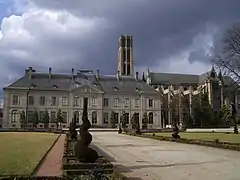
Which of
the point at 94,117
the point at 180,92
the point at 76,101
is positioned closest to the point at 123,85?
the point at 94,117

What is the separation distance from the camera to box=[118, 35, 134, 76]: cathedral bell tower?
121m

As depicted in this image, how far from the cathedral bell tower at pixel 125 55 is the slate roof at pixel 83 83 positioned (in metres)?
29.8

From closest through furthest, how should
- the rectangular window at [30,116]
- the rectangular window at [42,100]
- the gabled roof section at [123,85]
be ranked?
the rectangular window at [30,116]
the rectangular window at [42,100]
the gabled roof section at [123,85]

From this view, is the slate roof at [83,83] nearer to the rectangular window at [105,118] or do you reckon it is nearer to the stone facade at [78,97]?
the stone facade at [78,97]

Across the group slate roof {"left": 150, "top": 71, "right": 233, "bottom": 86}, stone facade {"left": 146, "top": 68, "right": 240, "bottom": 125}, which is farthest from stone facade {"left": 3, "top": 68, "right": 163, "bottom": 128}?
slate roof {"left": 150, "top": 71, "right": 233, "bottom": 86}

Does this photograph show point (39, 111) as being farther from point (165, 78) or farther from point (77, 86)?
point (165, 78)

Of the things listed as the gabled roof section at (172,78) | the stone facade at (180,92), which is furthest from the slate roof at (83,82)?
the gabled roof section at (172,78)

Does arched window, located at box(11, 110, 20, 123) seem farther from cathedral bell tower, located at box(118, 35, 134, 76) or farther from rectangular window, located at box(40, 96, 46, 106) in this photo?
cathedral bell tower, located at box(118, 35, 134, 76)

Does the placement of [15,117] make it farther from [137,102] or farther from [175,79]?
[175,79]

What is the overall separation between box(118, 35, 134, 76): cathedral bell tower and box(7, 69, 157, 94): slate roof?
29.8 m

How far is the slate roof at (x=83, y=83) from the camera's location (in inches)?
3297

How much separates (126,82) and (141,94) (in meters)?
5.69

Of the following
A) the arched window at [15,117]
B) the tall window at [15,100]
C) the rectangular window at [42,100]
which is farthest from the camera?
the rectangular window at [42,100]

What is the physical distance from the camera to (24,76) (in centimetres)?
8431
